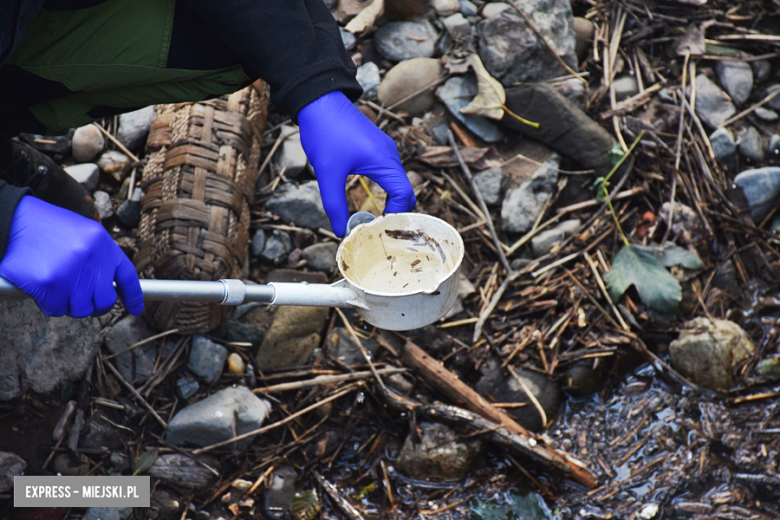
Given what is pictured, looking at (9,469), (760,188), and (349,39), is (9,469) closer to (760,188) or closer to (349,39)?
(349,39)

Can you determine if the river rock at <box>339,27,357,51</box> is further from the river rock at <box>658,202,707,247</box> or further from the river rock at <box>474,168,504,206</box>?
the river rock at <box>658,202,707,247</box>

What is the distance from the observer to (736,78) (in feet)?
10.5

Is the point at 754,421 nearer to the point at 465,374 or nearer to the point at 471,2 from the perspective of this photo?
the point at 465,374

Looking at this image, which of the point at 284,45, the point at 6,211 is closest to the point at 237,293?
the point at 6,211

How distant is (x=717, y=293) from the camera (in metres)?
2.78

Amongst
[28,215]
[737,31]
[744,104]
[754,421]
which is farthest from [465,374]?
[737,31]

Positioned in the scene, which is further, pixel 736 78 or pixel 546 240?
pixel 736 78

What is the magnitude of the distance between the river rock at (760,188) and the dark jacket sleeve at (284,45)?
2097mm

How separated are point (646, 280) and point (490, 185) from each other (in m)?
0.82

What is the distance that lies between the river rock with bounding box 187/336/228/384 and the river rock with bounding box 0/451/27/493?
64cm

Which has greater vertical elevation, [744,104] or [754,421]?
[744,104]

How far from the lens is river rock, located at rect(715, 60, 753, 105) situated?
10.4 ft

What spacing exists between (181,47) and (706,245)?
244 centimetres

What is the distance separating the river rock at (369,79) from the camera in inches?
120
